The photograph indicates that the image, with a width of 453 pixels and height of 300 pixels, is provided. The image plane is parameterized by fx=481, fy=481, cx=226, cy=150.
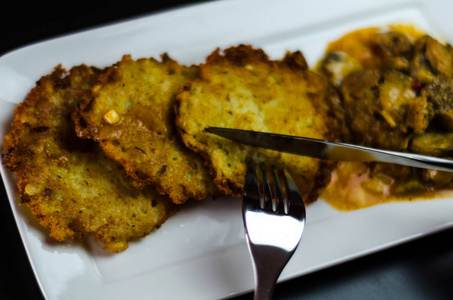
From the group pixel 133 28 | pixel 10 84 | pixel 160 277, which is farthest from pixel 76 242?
pixel 133 28

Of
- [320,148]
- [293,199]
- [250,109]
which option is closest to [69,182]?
[250,109]

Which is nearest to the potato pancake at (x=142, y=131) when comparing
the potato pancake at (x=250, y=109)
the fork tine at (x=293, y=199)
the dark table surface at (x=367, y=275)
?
the potato pancake at (x=250, y=109)

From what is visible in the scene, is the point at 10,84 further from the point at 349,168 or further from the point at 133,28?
the point at 349,168

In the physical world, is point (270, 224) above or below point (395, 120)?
below

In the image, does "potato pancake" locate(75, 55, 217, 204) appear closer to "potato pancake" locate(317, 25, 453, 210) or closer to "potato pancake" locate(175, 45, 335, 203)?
"potato pancake" locate(175, 45, 335, 203)

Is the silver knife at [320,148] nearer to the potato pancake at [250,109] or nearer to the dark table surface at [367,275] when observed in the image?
the potato pancake at [250,109]

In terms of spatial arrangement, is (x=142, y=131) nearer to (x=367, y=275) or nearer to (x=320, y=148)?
(x=320, y=148)
